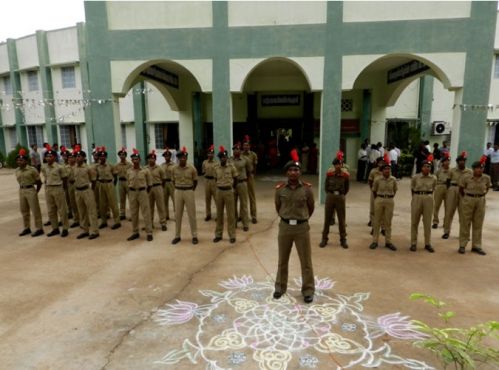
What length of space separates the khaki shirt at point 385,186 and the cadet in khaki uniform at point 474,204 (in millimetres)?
1253

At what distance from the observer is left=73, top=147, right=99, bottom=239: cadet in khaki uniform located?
25.3ft

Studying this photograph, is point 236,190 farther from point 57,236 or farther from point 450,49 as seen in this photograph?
point 450,49

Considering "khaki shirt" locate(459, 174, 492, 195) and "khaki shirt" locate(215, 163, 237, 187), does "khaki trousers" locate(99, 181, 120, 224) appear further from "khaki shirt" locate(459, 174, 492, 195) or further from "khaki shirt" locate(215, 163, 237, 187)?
"khaki shirt" locate(459, 174, 492, 195)

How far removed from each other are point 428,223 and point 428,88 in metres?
13.3

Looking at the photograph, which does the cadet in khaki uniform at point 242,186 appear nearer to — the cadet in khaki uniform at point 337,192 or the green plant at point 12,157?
the cadet in khaki uniform at point 337,192

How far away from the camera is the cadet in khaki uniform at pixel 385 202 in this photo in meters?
6.85

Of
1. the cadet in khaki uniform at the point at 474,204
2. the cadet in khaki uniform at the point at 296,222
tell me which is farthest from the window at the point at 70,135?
the cadet in khaki uniform at the point at 474,204

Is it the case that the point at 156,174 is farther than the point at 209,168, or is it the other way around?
the point at 209,168

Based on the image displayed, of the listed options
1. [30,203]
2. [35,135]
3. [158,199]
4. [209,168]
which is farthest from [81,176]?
[35,135]

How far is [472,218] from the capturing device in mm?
6703

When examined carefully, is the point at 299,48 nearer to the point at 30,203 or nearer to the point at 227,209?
the point at 227,209

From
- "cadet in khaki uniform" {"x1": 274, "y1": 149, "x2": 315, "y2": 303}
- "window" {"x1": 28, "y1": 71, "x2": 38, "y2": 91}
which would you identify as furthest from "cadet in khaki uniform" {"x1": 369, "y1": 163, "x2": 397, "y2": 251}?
"window" {"x1": 28, "y1": 71, "x2": 38, "y2": 91}

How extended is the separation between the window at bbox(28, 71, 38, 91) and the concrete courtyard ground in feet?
57.5

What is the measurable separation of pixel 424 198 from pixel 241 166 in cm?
384
